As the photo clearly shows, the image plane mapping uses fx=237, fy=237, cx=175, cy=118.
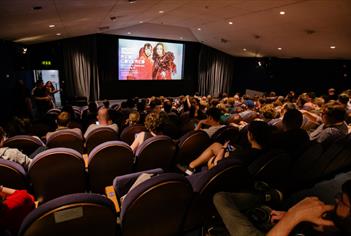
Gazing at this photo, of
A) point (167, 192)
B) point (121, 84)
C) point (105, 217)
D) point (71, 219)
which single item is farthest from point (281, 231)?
point (121, 84)

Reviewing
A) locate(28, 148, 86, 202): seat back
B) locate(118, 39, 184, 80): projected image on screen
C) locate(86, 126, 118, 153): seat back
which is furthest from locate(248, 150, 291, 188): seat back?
locate(118, 39, 184, 80): projected image on screen

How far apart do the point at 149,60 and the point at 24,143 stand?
33.5 feet

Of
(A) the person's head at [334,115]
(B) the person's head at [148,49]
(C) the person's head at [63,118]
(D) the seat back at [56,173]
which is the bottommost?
(D) the seat back at [56,173]

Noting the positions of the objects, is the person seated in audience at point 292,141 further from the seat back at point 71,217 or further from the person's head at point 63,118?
the person's head at point 63,118

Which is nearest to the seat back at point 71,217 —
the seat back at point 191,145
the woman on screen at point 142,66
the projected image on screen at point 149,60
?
the seat back at point 191,145

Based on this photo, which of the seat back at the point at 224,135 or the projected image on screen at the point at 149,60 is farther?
the projected image on screen at the point at 149,60

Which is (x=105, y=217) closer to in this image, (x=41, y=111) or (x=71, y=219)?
(x=71, y=219)

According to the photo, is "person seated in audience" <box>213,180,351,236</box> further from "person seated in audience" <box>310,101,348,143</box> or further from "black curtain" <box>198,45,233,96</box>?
"black curtain" <box>198,45,233,96</box>

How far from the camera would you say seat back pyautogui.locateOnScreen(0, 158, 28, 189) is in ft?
6.66

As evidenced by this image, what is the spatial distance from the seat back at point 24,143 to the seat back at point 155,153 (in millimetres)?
1281

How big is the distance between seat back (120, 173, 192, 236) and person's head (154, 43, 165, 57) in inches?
464

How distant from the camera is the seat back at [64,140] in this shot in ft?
9.61

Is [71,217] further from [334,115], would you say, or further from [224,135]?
[334,115]

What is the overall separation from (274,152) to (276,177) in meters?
0.28
